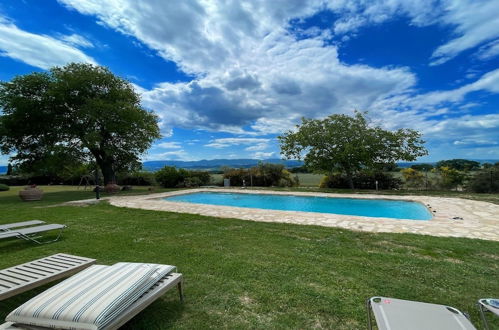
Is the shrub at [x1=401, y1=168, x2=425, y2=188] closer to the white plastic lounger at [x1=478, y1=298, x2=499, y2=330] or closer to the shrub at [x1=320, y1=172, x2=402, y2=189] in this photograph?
the shrub at [x1=320, y1=172, x2=402, y2=189]

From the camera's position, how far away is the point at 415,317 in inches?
70.6

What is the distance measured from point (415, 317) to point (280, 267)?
6.77 feet

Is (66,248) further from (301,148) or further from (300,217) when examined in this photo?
(301,148)

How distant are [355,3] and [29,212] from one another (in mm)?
14530

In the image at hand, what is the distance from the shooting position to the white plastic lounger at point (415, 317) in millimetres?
1680

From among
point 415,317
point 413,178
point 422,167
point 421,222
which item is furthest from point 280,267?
point 422,167

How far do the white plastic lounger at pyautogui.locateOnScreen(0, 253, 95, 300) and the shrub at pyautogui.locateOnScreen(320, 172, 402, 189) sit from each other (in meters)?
15.0

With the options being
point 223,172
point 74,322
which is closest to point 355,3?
point 74,322

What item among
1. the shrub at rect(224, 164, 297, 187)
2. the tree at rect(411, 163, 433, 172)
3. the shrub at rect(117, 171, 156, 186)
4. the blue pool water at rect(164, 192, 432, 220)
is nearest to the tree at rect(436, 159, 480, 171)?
the tree at rect(411, 163, 433, 172)

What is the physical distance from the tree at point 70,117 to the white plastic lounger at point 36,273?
12.1 meters

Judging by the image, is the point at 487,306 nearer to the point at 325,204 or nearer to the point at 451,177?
the point at 325,204

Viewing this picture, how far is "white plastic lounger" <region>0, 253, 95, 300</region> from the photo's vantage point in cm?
260

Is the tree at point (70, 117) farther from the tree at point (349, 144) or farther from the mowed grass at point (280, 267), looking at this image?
the tree at point (349, 144)

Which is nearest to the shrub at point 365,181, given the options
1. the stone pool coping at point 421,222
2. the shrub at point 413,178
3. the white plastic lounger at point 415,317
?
the shrub at point 413,178
